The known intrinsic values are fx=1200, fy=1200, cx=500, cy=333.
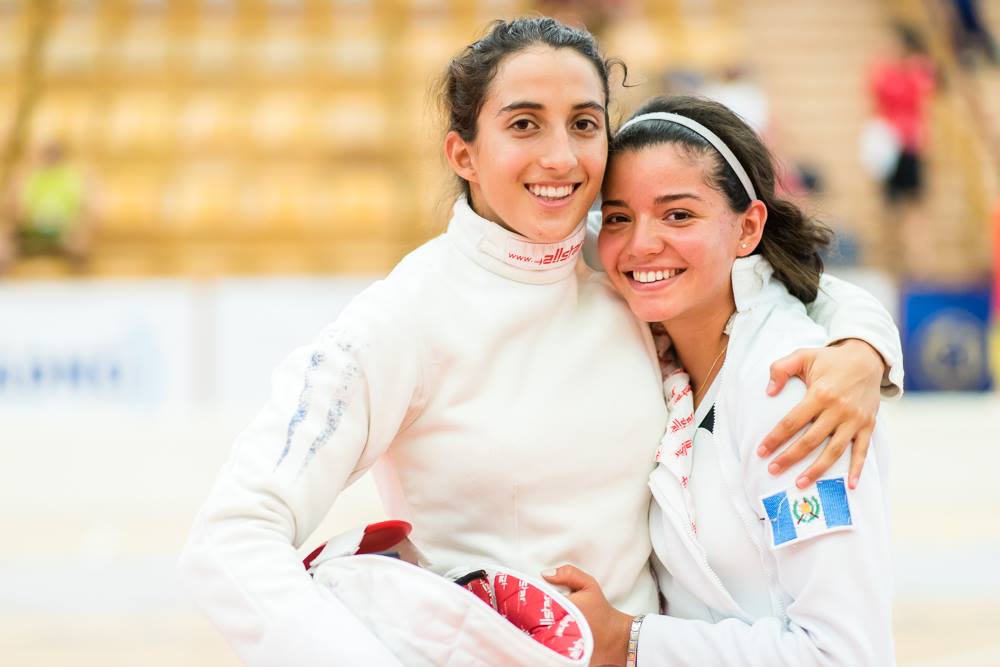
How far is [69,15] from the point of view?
10.5 metres

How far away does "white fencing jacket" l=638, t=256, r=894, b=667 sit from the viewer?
5.16 feet

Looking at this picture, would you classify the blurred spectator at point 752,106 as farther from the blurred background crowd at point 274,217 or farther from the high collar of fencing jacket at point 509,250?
the high collar of fencing jacket at point 509,250

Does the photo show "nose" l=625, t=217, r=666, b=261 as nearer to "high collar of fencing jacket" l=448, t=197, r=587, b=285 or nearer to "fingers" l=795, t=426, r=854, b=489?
"high collar of fencing jacket" l=448, t=197, r=587, b=285

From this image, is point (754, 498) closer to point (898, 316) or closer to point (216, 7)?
point (898, 316)

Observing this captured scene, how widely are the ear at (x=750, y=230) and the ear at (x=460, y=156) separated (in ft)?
1.39

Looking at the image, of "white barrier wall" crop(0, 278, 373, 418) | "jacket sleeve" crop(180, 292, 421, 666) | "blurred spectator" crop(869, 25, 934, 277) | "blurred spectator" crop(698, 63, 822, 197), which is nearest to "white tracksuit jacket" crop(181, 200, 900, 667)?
"jacket sleeve" crop(180, 292, 421, 666)

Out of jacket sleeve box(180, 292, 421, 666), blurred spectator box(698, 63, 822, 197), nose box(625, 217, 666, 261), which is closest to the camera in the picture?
jacket sleeve box(180, 292, 421, 666)

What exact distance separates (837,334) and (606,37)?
7888 millimetres

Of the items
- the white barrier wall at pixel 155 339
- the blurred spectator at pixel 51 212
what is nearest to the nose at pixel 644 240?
the white barrier wall at pixel 155 339

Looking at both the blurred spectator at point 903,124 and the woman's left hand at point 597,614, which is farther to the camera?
the blurred spectator at point 903,124

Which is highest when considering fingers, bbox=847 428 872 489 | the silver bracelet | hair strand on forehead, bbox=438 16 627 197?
hair strand on forehead, bbox=438 16 627 197

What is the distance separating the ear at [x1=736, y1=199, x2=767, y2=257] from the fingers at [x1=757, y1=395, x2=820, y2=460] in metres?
0.32

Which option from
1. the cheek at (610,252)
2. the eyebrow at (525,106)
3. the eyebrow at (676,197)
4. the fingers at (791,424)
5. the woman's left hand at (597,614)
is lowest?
the woman's left hand at (597,614)

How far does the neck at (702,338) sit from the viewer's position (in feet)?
6.13
